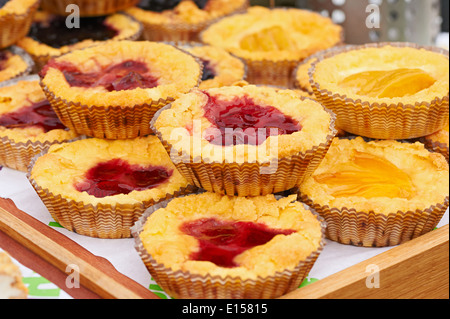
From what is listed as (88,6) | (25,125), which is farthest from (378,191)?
(88,6)

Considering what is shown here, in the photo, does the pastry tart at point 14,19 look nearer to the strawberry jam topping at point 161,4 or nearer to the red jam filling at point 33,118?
the red jam filling at point 33,118

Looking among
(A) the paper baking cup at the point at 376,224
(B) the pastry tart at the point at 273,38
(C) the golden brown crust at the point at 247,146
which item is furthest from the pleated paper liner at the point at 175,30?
(A) the paper baking cup at the point at 376,224

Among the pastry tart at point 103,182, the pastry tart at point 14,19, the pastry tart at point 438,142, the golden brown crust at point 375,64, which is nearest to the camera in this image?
the pastry tart at point 103,182

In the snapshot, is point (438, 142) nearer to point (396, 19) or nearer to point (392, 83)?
point (392, 83)

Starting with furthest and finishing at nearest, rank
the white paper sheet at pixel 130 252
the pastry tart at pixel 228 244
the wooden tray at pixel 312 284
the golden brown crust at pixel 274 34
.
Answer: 1. the golden brown crust at pixel 274 34
2. the white paper sheet at pixel 130 252
3. the wooden tray at pixel 312 284
4. the pastry tart at pixel 228 244

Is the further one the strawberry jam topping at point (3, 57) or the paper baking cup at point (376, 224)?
the strawberry jam topping at point (3, 57)
